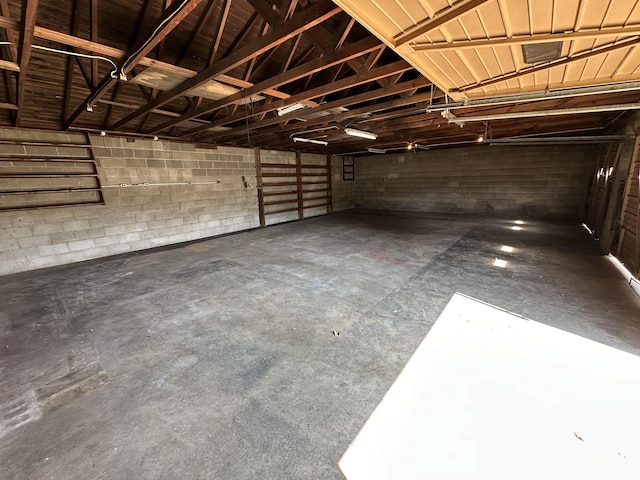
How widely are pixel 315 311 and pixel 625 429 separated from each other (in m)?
2.33

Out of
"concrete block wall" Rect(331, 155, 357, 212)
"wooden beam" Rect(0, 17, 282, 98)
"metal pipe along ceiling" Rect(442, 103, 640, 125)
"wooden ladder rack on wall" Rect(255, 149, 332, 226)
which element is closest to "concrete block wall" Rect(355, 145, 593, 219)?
"concrete block wall" Rect(331, 155, 357, 212)

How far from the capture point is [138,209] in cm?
588

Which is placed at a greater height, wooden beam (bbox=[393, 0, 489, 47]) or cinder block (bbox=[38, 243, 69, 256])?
wooden beam (bbox=[393, 0, 489, 47])

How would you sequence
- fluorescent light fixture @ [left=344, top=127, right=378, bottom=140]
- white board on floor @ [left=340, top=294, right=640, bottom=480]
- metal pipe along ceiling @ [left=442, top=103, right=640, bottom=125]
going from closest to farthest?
white board on floor @ [left=340, top=294, right=640, bottom=480] < metal pipe along ceiling @ [left=442, top=103, right=640, bottom=125] < fluorescent light fixture @ [left=344, top=127, right=378, bottom=140]

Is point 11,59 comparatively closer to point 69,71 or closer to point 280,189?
point 69,71

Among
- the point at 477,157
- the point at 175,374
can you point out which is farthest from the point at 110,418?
the point at 477,157

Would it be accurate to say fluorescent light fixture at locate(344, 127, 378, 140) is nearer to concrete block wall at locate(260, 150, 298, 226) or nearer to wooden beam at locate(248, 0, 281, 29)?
wooden beam at locate(248, 0, 281, 29)

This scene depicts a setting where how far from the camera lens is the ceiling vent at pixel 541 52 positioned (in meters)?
Answer: 1.64

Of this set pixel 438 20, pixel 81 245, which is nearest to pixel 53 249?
pixel 81 245

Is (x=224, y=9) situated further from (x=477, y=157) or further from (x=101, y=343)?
(x=477, y=157)

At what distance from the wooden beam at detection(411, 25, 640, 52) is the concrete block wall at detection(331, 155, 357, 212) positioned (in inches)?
373

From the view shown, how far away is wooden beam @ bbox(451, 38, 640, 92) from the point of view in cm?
159

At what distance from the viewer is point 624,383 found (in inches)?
69.7

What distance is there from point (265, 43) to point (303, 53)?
1410 millimetres
